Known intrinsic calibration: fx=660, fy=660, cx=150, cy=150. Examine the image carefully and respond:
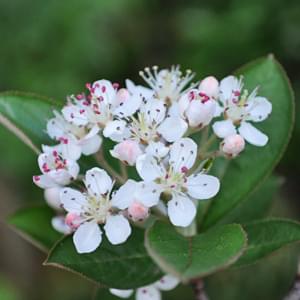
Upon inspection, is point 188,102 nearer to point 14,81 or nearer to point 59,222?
point 59,222

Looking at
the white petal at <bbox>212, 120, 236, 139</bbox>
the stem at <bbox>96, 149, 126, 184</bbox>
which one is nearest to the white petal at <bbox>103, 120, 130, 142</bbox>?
the stem at <bbox>96, 149, 126, 184</bbox>

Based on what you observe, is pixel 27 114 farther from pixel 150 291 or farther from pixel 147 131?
pixel 150 291

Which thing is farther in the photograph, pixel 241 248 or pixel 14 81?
pixel 14 81

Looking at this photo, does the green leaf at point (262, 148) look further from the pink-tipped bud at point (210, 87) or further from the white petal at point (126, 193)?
the white petal at point (126, 193)

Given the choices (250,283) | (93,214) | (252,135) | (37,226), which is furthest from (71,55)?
(93,214)

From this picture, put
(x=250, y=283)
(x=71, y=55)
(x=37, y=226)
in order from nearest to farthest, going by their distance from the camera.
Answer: (x=37, y=226)
(x=250, y=283)
(x=71, y=55)

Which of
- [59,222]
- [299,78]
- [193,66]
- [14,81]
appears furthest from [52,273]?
[59,222]

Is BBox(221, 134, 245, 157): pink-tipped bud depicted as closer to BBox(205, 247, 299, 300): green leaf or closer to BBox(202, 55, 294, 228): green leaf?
BBox(202, 55, 294, 228): green leaf
